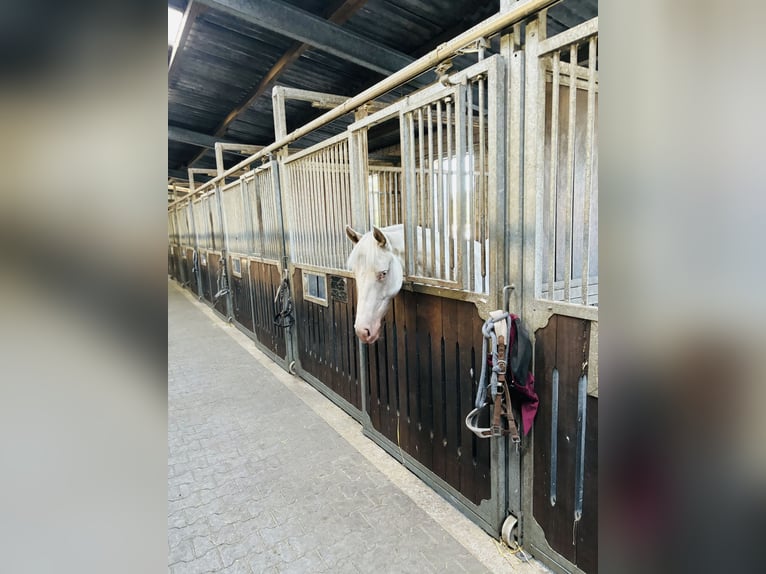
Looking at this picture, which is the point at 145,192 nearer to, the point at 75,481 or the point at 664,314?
the point at 75,481

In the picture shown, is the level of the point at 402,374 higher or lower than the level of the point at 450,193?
lower

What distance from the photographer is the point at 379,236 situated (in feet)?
6.20

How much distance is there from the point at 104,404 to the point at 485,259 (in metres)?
1.54

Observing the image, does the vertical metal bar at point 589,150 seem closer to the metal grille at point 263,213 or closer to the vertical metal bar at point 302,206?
the vertical metal bar at point 302,206

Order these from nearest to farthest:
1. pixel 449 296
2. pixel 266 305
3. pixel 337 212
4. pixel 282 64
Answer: pixel 449 296 → pixel 337 212 → pixel 282 64 → pixel 266 305

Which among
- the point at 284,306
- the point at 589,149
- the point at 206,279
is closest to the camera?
the point at 589,149

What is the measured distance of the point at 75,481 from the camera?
248 millimetres

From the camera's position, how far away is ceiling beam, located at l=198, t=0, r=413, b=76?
2.84 m

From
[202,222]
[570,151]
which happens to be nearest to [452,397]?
[570,151]

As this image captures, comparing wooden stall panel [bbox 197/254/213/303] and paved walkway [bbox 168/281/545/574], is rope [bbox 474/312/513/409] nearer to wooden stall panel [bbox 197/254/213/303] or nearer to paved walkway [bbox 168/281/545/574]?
paved walkway [bbox 168/281/545/574]

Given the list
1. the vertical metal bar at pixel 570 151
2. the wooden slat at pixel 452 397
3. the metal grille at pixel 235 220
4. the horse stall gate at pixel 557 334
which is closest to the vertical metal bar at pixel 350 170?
the wooden slat at pixel 452 397

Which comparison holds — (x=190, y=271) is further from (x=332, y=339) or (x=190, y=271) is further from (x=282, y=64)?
(x=332, y=339)

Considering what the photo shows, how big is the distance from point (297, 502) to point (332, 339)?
1.33m

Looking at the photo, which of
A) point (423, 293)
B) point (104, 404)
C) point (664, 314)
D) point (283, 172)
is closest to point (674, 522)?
point (664, 314)
